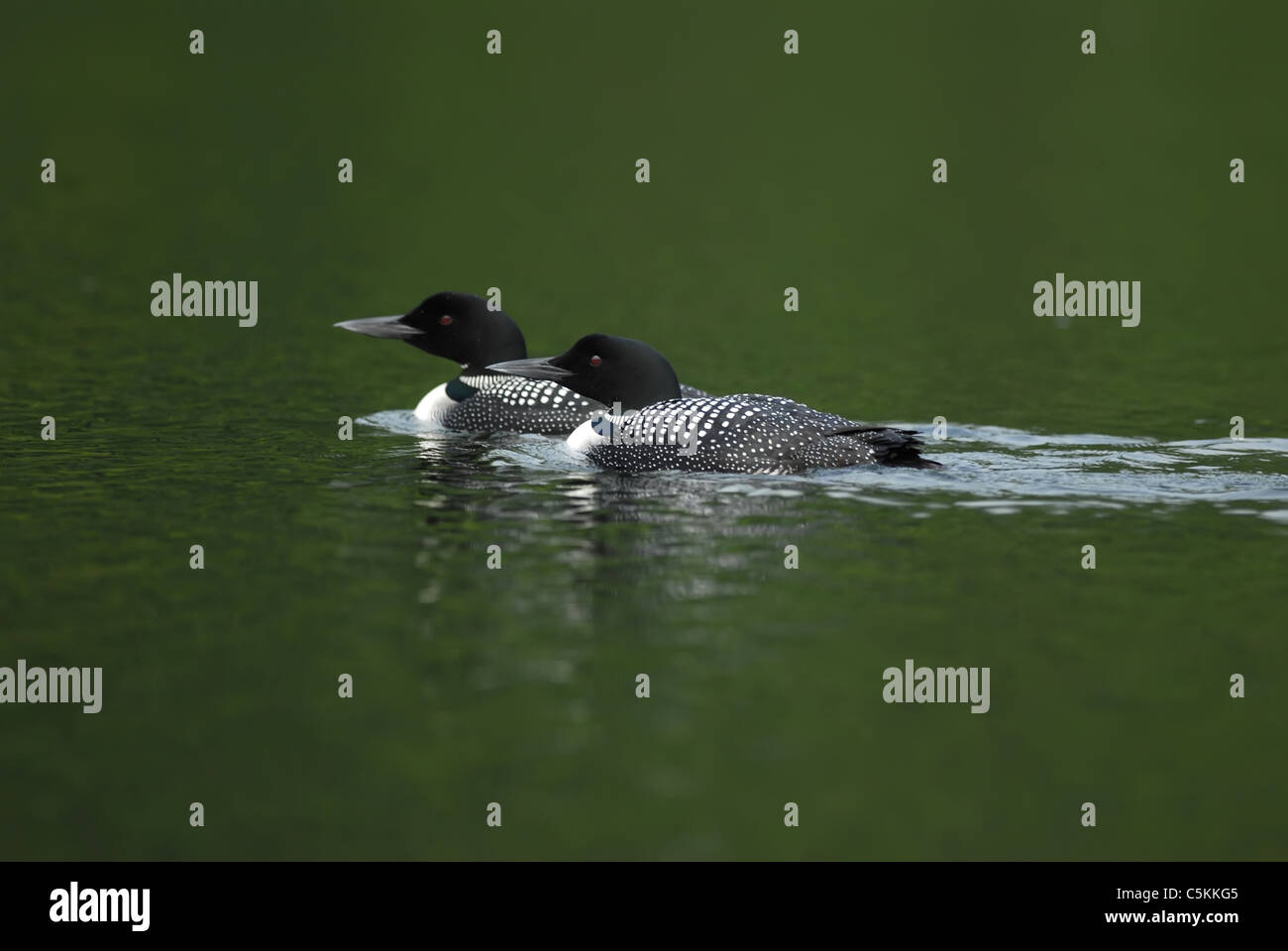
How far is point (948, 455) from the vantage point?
8.99m

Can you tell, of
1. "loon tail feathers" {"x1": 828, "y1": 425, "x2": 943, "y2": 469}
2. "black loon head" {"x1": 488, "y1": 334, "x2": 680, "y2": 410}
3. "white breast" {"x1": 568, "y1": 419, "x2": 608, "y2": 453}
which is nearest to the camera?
"loon tail feathers" {"x1": 828, "y1": 425, "x2": 943, "y2": 469}

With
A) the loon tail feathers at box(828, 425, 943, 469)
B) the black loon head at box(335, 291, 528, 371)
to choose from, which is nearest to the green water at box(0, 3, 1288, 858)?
the loon tail feathers at box(828, 425, 943, 469)

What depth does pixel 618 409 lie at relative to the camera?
920 centimetres

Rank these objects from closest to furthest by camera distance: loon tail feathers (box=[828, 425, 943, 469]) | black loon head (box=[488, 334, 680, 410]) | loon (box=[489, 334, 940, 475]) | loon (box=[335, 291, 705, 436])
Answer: loon tail feathers (box=[828, 425, 943, 469])
loon (box=[489, 334, 940, 475])
black loon head (box=[488, 334, 680, 410])
loon (box=[335, 291, 705, 436])

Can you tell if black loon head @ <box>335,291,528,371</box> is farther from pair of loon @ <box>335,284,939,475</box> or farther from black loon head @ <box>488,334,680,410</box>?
black loon head @ <box>488,334,680,410</box>

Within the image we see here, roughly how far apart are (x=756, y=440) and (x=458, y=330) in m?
3.16

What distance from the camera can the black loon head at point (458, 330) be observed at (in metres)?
10.8

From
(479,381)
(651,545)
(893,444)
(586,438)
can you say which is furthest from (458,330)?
(651,545)

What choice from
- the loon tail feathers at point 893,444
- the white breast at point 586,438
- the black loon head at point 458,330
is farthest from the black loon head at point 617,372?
the black loon head at point 458,330

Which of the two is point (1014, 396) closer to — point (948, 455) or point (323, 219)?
point (948, 455)

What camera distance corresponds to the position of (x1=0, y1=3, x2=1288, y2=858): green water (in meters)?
4.60

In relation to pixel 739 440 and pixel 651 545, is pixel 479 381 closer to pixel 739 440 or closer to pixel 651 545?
pixel 739 440

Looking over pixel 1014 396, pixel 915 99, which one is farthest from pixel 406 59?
pixel 1014 396

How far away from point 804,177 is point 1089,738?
20.6 metres
